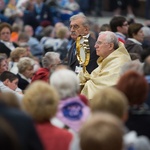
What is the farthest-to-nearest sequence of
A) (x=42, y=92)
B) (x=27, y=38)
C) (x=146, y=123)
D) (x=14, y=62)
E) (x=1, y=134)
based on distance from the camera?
(x=27, y=38), (x=14, y=62), (x=146, y=123), (x=42, y=92), (x=1, y=134)

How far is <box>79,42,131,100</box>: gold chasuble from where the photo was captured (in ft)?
32.4

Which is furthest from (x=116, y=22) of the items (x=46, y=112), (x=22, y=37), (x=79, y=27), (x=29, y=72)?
(x=46, y=112)

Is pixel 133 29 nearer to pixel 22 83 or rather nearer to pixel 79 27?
pixel 79 27

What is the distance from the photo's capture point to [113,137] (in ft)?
17.6

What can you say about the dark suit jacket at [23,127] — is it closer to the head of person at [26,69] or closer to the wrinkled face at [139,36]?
the head of person at [26,69]

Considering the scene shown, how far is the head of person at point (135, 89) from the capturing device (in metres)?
6.79

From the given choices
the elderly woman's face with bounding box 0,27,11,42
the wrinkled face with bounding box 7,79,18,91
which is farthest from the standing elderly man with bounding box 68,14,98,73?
the elderly woman's face with bounding box 0,27,11,42

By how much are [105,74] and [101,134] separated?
4.64 meters

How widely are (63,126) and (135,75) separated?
768 millimetres

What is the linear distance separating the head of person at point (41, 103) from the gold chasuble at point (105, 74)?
345 centimetres

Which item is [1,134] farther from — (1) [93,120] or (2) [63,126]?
(2) [63,126]

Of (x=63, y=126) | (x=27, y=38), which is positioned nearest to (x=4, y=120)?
(x=63, y=126)

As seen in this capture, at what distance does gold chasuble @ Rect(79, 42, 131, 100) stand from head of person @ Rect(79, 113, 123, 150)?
14.3ft

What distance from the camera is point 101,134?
533cm
